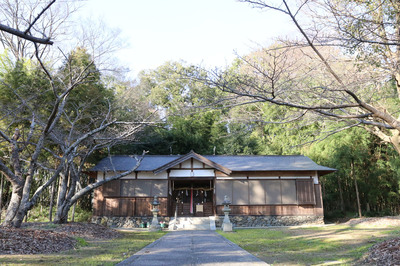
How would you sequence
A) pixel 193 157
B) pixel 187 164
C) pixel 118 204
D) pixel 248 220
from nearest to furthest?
pixel 248 220 → pixel 118 204 → pixel 193 157 → pixel 187 164

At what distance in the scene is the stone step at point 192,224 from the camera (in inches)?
601

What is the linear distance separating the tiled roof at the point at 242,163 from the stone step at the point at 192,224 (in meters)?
3.19

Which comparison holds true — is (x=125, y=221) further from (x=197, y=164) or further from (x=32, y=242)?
(x=32, y=242)

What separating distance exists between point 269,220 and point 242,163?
12.1 feet

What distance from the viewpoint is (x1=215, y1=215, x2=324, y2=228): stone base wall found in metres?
16.5

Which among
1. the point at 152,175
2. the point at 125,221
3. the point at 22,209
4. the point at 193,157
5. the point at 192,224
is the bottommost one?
the point at 192,224

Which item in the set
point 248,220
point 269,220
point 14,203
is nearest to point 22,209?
point 14,203

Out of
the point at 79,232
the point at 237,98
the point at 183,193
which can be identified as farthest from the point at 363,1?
the point at 183,193

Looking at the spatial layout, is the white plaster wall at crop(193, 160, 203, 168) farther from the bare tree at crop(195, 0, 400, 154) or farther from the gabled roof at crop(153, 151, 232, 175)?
the bare tree at crop(195, 0, 400, 154)

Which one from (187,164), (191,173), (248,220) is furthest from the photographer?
(187,164)

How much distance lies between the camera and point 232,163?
1797 cm

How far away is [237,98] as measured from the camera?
17.9 feet

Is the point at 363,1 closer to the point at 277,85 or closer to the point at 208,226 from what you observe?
the point at 277,85

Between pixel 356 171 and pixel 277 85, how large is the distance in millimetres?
16716
